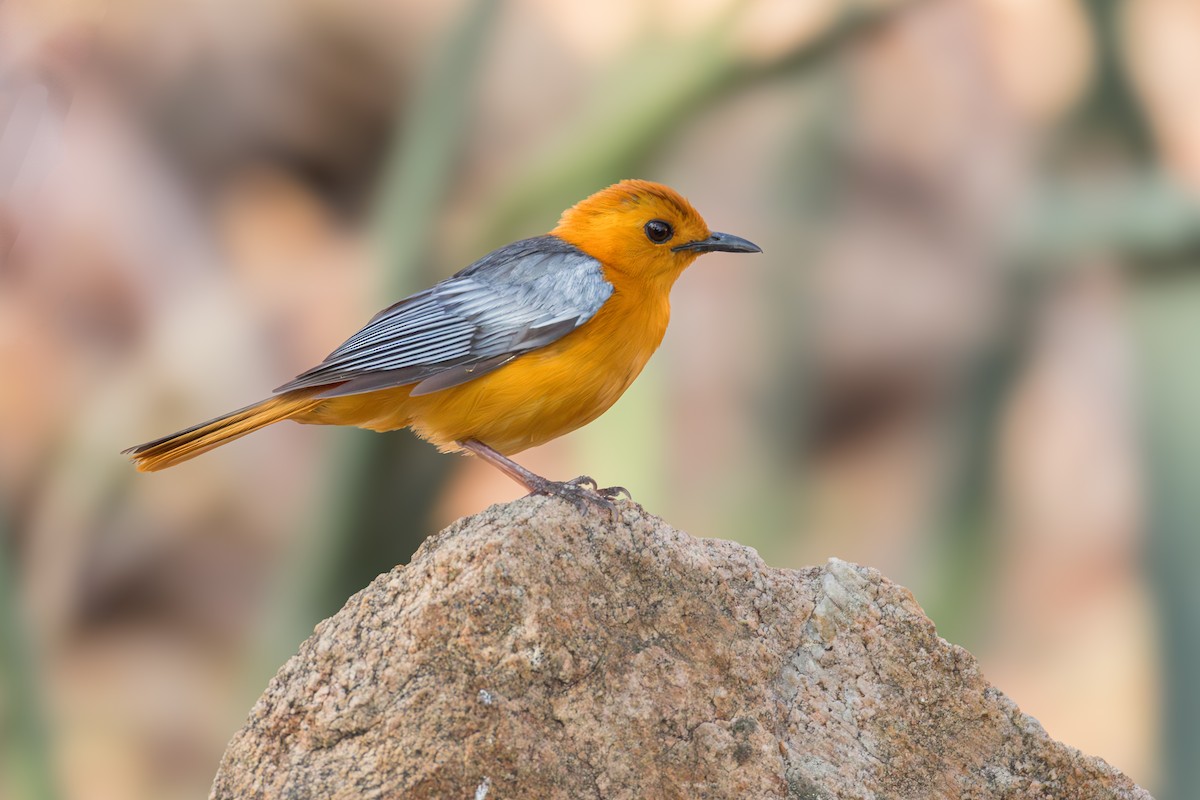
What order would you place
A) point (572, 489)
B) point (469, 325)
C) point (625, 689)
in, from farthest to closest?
point (469, 325), point (572, 489), point (625, 689)

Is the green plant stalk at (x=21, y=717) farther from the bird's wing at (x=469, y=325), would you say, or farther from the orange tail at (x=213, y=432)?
the bird's wing at (x=469, y=325)

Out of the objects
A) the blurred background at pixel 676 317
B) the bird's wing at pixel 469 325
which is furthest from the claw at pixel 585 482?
the blurred background at pixel 676 317

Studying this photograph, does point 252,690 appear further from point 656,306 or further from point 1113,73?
point 1113,73

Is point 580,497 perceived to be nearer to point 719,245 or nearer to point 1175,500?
point 719,245

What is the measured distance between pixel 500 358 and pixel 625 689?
1.21 metres

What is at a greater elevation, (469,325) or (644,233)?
(644,233)

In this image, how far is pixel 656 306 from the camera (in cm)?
467

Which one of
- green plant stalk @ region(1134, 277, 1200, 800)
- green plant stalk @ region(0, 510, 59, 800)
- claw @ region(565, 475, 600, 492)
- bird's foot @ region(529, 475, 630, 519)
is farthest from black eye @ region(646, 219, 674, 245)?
green plant stalk @ region(0, 510, 59, 800)

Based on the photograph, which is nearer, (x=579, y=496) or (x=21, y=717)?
(x=579, y=496)

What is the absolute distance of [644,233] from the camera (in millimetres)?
4746

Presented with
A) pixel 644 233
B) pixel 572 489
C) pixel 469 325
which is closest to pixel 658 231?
pixel 644 233

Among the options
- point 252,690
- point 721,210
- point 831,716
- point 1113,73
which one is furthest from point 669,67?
point 831,716

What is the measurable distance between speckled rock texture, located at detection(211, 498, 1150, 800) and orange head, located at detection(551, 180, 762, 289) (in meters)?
1.15

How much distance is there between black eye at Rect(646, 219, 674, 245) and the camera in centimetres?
475
